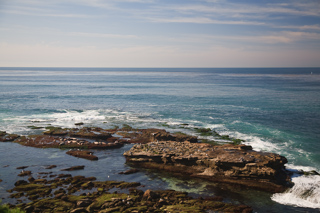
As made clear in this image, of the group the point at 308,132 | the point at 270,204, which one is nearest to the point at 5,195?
the point at 270,204

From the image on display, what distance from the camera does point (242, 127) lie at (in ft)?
180

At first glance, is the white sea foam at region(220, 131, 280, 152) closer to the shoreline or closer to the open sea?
the open sea

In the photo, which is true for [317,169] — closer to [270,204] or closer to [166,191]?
[270,204]

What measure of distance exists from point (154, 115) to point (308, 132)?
38.1 m

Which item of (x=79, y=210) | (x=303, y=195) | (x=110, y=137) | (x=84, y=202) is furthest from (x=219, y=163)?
(x=110, y=137)

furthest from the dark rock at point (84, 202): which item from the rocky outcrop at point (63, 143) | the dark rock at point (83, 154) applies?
the rocky outcrop at point (63, 143)

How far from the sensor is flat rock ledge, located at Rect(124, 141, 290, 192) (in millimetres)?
30219

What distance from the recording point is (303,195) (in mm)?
27484

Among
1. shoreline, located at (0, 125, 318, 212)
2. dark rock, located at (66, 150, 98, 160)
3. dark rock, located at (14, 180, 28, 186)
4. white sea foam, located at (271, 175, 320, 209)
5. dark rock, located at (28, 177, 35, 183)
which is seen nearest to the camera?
white sea foam, located at (271, 175, 320, 209)

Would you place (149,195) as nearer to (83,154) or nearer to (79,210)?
(79,210)

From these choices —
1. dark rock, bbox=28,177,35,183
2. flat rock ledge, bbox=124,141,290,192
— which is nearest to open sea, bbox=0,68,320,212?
flat rock ledge, bbox=124,141,290,192

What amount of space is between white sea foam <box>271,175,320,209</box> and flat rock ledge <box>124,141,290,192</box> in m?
0.97

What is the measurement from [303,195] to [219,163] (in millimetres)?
10217

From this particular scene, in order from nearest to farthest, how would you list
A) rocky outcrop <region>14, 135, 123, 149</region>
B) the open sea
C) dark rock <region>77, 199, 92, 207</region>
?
dark rock <region>77, 199, 92, 207</region> → the open sea → rocky outcrop <region>14, 135, 123, 149</region>
